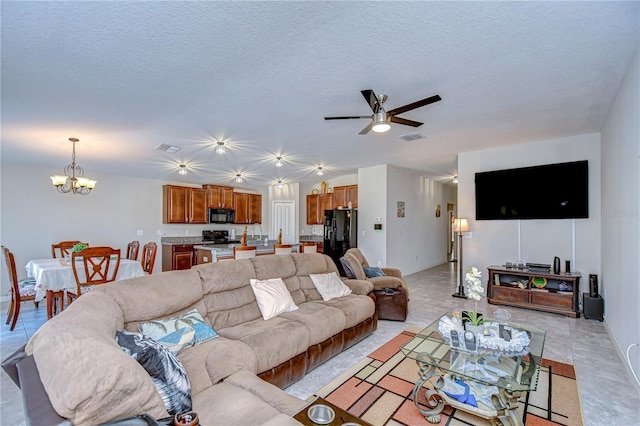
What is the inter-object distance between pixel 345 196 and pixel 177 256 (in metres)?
4.29

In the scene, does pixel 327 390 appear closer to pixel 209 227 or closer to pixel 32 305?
pixel 32 305

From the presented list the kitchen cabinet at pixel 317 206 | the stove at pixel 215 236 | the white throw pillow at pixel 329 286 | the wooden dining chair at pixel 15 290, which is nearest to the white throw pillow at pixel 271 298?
the white throw pillow at pixel 329 286

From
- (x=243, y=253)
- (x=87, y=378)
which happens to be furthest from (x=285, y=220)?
(x=87, y=378)

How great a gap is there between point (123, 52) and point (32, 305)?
487cm

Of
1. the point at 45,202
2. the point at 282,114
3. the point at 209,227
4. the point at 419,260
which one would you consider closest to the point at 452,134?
the point at 282,114

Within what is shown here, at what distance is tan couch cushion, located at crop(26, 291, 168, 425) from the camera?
0.89 m

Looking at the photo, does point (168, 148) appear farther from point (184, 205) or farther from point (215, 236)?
point (215, 236)

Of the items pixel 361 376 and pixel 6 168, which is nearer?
pixel 361 376

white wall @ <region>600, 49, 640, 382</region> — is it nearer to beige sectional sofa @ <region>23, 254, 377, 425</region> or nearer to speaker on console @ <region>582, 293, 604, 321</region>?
speaker on console @ <region>582, 293, 604, 321</region>

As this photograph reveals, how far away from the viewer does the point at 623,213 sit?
2857 mm

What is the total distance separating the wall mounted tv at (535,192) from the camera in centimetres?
429

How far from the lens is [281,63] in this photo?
2.34 meters

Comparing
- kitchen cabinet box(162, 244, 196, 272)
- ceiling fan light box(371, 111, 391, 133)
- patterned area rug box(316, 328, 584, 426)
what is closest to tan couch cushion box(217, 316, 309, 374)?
patterned area rug box(316, 328, 584, 426)

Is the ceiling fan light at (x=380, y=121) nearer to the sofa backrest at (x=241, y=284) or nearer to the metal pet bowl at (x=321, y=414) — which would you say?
the sofa backrest at (x=241, y=284)
